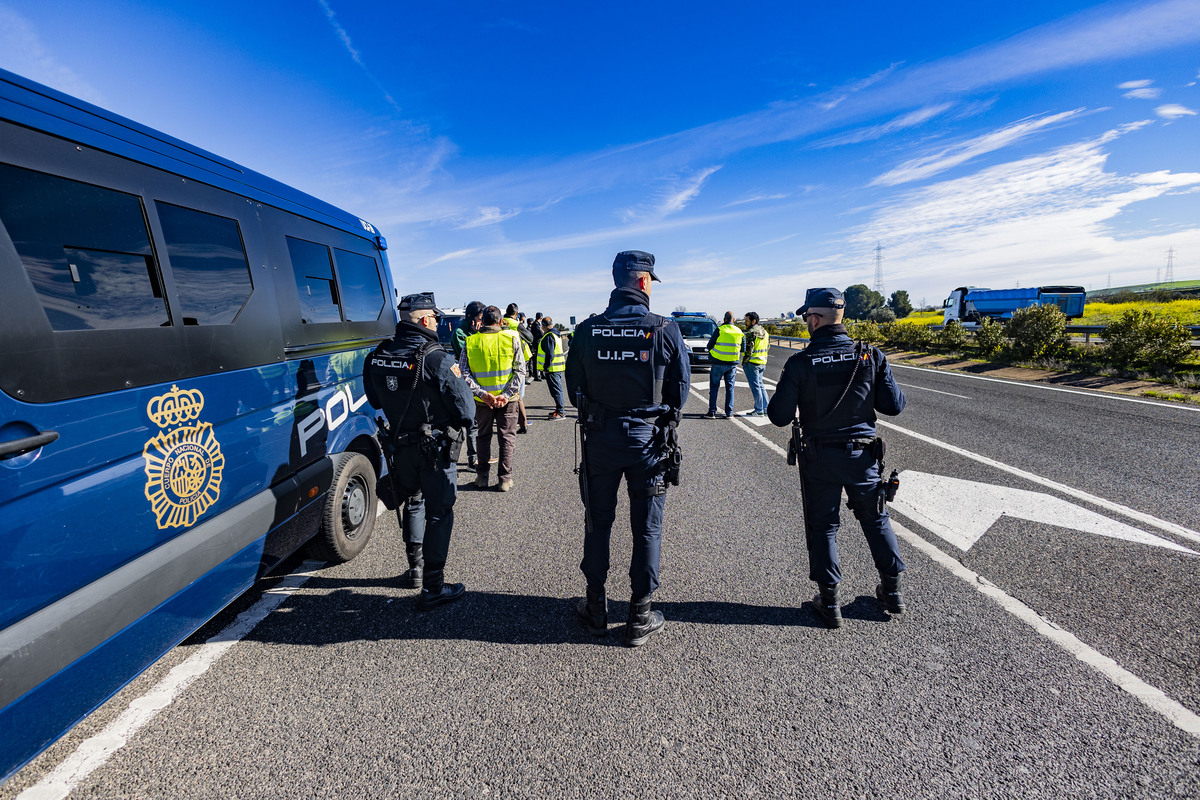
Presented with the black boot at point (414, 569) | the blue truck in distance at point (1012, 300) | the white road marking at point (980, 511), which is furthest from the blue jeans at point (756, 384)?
the blue truck in distance at point (1012, 300)

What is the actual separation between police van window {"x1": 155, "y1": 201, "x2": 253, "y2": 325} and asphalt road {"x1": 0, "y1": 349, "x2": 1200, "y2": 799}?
1.88 meters

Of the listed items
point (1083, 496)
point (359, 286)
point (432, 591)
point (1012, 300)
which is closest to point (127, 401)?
point (432, 591)

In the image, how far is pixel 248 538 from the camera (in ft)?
9.23

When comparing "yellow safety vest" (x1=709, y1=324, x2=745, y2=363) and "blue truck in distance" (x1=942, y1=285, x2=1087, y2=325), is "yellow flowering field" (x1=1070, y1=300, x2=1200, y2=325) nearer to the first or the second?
"blue truck in distance" (x1=942, y1=285, x2=1087, y2=325)

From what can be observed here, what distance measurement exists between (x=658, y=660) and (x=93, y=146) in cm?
349

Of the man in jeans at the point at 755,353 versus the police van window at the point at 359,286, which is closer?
the police van window at the point at 359,286

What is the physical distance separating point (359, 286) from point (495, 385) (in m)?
1.77

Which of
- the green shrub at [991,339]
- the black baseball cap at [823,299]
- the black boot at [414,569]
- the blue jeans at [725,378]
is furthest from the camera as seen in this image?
the green shrub at [991,339]

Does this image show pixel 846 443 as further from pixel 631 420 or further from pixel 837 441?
pixel 631 420

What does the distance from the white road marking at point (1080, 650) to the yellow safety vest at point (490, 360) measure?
4243 mm

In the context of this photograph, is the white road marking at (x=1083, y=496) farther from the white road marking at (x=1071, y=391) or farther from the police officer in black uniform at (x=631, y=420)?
the police officer in black uniform at (x=631, y=420)

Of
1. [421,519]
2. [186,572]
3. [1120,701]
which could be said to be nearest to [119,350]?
[186,572]

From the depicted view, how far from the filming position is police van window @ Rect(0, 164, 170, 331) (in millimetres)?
1861

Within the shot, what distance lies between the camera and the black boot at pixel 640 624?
115 inches
